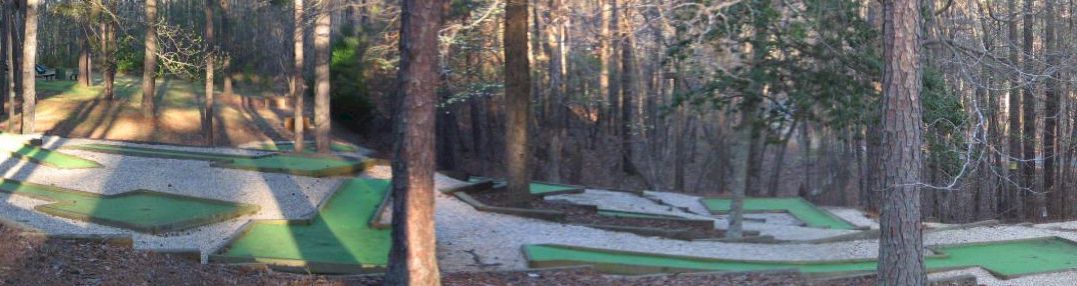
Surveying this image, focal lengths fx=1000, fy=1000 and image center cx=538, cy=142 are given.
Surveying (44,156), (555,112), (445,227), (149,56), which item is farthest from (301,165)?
(555,112)

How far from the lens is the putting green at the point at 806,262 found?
1173 centimetres

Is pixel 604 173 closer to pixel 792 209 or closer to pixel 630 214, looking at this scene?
pixel 792 209

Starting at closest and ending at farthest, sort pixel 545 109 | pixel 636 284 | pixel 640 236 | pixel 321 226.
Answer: pixel 636 284
pixel 321 226
pixel 640 236
pixel 545 109

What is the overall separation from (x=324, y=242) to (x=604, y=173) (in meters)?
21.7

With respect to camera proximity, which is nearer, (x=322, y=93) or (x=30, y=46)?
(x=30, y=46)

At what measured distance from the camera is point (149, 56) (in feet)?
99.0

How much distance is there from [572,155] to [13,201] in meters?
21.7

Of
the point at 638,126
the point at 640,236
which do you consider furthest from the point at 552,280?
the point at 638,126

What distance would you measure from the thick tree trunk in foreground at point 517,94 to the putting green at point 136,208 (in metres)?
4.66

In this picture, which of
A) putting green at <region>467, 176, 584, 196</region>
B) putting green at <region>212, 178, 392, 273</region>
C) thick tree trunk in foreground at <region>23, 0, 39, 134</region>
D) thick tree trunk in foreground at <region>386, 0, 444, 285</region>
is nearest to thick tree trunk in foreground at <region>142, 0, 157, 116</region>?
thick tree trunk in foreground at <region>23, 0, 39, 134</region>

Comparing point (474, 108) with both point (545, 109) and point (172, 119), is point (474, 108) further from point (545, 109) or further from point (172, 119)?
point (172, 119)

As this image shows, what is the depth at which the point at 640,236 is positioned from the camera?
15359 millimetres

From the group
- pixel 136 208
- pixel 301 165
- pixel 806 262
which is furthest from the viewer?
pixel 301 165

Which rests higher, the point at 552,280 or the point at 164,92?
the point at 164,92
